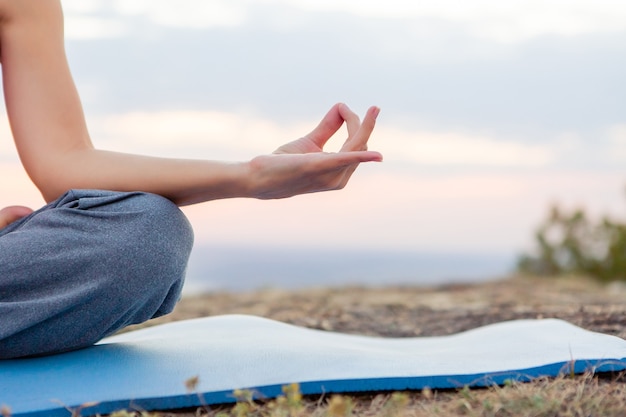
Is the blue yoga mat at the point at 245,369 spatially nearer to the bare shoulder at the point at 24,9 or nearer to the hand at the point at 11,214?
the hand at the point at 11,214

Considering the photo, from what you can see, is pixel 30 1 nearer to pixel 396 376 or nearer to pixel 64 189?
pixel 64 189

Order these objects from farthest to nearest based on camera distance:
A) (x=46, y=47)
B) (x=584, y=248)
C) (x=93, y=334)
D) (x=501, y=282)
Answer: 1. (x=584, y=248)
2. (x=501, y=282)
3. (x=46, y=47)
4. (x=93, y=334)

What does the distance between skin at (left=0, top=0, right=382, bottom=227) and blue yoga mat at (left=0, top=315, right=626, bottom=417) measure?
364 mm

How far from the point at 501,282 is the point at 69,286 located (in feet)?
14.0

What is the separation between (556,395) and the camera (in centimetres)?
139

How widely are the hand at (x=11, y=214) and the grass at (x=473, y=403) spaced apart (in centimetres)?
55

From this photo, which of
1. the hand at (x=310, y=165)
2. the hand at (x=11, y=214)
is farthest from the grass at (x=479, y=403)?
the hand at (x=11, y=214)

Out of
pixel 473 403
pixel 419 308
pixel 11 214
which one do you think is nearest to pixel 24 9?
pixel 11 214

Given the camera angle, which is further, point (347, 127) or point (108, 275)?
point (347, 127)

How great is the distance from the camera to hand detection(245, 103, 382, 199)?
1.50 m

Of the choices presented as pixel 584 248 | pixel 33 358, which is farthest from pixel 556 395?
pixel 584 248

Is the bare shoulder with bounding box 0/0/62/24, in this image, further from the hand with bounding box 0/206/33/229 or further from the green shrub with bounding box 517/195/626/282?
the green shrub with bounding box 517/195/626/282

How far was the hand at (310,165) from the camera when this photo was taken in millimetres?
1498

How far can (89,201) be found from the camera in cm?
158
